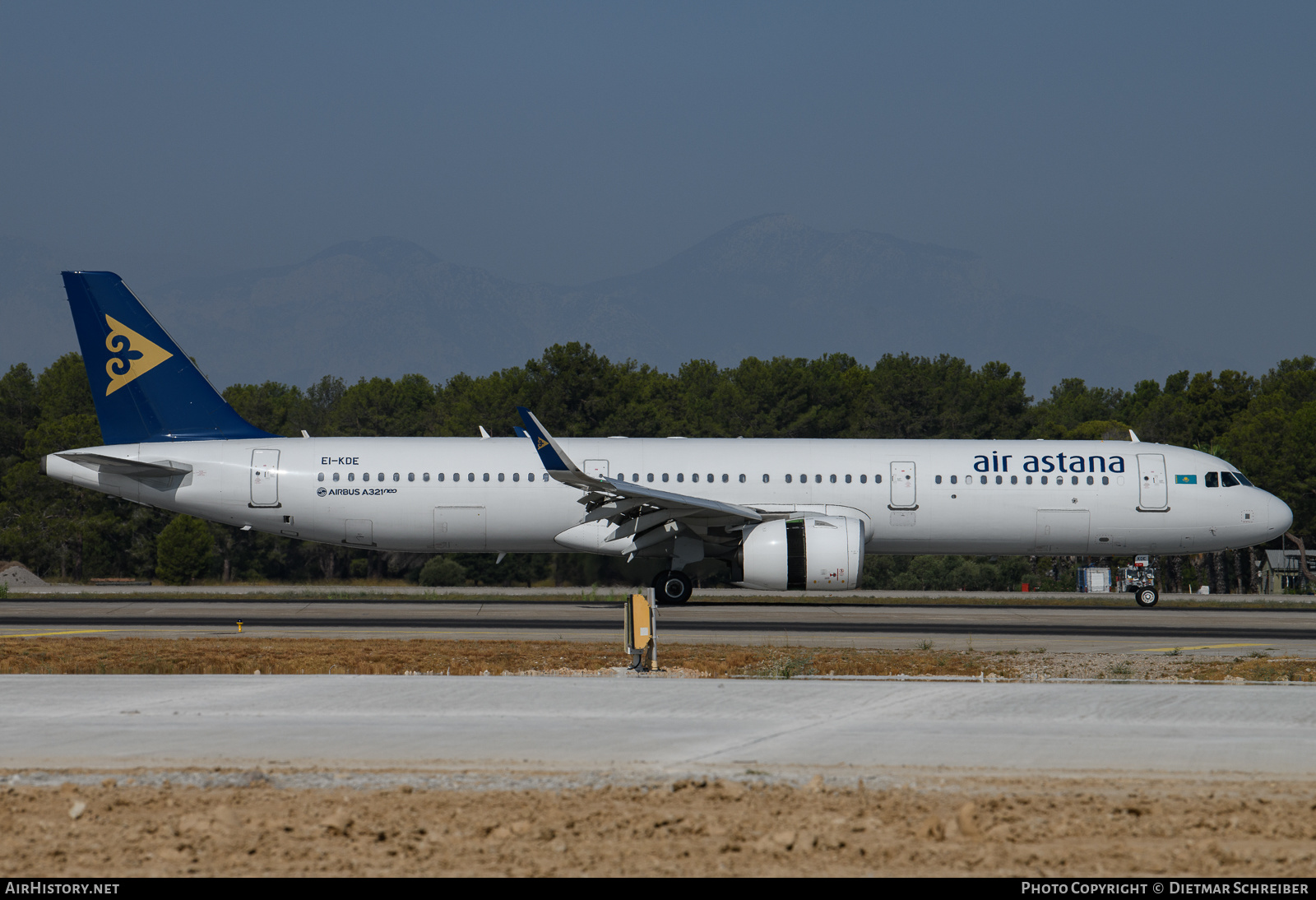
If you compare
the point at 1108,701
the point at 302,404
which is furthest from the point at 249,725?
the point at 302,404

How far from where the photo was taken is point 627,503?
24359 millimetres

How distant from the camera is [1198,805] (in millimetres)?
6762

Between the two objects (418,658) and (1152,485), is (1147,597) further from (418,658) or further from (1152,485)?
(418,658)

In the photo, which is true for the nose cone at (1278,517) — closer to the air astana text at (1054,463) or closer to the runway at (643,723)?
the air astana text at (1054,463)

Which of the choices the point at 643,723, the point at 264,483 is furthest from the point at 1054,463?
the point at 643,723

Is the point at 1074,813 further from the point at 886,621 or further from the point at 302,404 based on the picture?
the point at 302,404

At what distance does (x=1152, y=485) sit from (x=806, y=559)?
8652 mm

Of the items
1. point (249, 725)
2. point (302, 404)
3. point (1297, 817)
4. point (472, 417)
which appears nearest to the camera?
point (1297, 817)

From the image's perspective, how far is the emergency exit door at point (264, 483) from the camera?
85.1ft

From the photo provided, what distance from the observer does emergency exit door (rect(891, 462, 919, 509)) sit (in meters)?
26.1

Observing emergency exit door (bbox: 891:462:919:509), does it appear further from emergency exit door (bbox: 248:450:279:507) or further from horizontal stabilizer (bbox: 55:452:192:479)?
horizontal stabilizer (bbox: 55:452:192:479)

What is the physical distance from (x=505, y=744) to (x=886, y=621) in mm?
14642

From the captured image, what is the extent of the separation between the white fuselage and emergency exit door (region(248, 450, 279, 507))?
3 centimetres

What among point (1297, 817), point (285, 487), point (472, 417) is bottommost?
point (1297, 817)
